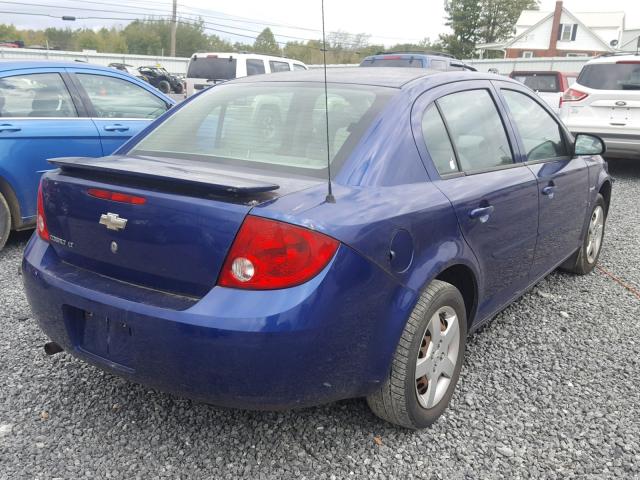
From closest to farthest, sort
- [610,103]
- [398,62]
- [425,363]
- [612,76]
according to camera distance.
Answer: [425,363] → [610,103] → [612,76] → [398,62]

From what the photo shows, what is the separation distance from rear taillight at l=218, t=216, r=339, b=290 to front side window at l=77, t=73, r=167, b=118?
4.04 metres

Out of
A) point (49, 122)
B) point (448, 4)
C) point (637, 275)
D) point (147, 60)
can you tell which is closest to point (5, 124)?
point (49, 122)

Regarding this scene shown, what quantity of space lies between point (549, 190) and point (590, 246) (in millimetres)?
Answer: 1522

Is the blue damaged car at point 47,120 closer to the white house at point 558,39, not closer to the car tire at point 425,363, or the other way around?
the car tire at point 425,363

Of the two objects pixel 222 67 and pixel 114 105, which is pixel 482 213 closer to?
pixel 114 105

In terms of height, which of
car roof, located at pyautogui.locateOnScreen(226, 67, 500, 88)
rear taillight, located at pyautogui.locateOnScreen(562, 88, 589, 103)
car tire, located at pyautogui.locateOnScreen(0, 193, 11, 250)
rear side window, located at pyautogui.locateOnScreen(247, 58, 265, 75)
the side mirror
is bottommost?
car tire, located at pyautogui.locateOnScreen(0, 193, 11, 250)

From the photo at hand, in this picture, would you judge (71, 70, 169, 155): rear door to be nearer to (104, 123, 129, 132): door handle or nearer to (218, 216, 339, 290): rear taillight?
(104, 123, 129, 132): door handle

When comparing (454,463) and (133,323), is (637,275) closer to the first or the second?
(454,463)

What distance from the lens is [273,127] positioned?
2732mm

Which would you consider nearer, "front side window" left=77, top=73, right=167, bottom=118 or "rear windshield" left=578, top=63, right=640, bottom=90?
"front side window" left=77, top=73, right=167, bottom=118

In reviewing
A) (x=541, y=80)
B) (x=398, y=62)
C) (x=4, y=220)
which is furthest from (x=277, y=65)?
(x=4, y=220)

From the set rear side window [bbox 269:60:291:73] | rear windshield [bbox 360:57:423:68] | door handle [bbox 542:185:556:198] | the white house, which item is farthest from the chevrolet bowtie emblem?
the white house

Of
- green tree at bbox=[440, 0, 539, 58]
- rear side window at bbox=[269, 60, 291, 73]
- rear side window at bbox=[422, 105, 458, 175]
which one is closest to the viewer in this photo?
rear side window at bbox=[422, 105, 458, 175]

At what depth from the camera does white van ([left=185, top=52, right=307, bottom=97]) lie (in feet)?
43.2
